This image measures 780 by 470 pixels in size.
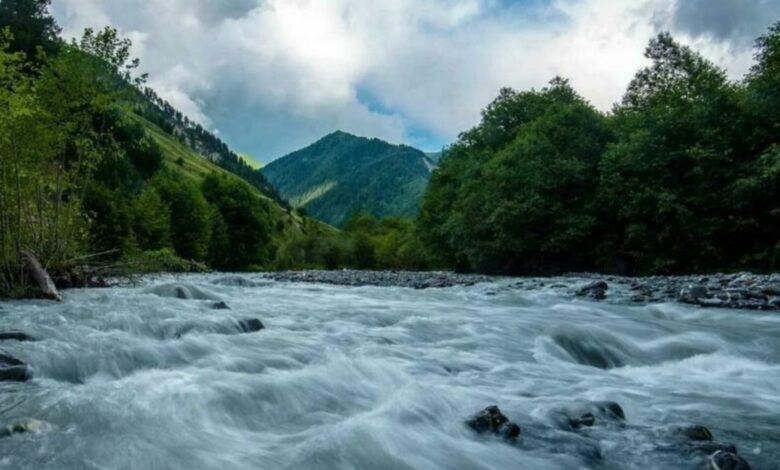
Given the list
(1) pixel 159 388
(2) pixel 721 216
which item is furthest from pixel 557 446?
(2) pixel 721 216

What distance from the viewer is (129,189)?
2798 inches

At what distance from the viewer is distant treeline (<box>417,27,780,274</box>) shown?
27141 millimetres

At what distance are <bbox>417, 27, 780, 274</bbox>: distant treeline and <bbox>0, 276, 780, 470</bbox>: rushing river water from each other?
665 inches

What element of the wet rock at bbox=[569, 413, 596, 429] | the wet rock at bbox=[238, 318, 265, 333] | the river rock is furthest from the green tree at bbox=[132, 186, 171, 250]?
the wet rock at bbox=[569, 413, 596, 429]

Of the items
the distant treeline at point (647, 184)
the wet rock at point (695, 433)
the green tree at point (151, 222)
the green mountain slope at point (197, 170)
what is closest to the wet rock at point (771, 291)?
the distant treeline at point (647, 184)

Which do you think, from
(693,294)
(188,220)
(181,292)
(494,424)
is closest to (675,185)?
(693,294)

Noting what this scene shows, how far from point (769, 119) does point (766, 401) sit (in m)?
26.1

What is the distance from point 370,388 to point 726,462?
380 cm

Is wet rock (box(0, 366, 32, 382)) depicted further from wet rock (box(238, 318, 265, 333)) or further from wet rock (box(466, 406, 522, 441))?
wet rock (box(466, 406, 522, 441))

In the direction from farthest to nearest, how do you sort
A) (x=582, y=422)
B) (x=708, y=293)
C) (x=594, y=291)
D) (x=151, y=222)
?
1. (x=151, y=222)
2. (x=594, y=291)
3. (x=708, y=293)
4. (x=582, y=422)

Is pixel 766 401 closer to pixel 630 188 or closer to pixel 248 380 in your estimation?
pixel 248 380

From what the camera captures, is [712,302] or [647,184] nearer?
[712,302]

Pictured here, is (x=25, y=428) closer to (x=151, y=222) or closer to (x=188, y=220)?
(x=151, y=222)

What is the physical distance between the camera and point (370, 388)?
6699 mm
